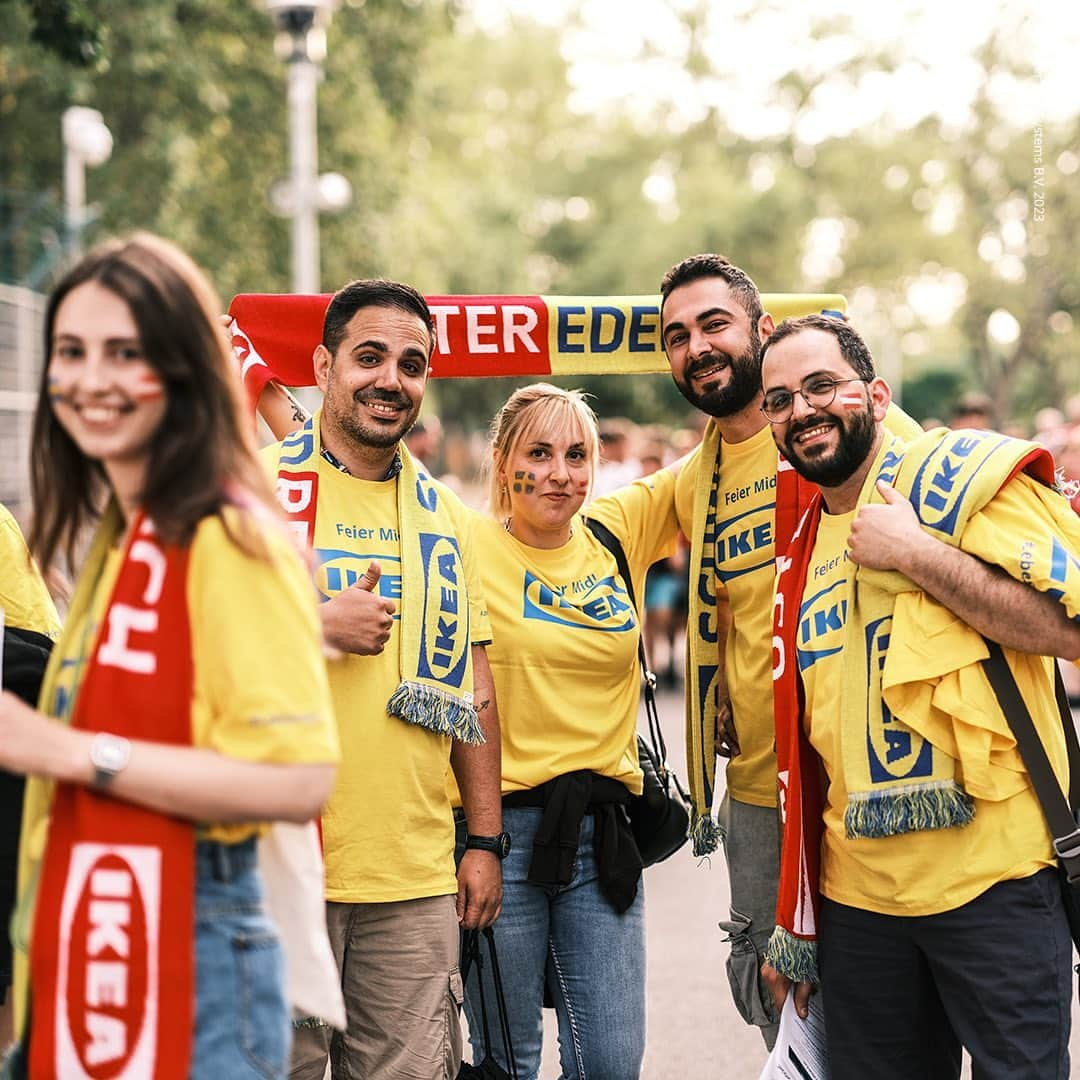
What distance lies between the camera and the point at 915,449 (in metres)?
3.40

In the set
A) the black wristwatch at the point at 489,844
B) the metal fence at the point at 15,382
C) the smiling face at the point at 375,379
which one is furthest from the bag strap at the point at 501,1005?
the metal fence at the point at 15,382

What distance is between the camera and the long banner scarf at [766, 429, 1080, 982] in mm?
3170

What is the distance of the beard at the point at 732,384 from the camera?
427cm

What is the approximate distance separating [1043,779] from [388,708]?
1.42m

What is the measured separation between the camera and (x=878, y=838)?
3250mm

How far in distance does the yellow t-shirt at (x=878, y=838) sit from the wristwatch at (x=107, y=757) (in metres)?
1.79

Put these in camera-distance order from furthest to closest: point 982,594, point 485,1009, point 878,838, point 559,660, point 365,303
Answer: point 559,660 → point 485,1009 → point 365,303 → point 878,838 → point 982,594

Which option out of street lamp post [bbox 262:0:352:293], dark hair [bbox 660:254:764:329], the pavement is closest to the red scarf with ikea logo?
dark hair [bbox 660:254:764:329]

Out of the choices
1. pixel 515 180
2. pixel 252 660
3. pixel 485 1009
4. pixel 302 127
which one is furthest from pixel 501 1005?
pixel 515 180

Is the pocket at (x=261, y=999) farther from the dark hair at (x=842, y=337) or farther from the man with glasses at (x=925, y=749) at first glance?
the dark hair at (x=842, y=337)

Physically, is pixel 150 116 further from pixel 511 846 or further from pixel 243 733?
pixel 243 733

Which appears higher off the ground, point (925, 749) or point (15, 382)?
point (15, 382)

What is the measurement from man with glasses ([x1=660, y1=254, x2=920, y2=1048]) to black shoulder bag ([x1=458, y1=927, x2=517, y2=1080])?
73cm

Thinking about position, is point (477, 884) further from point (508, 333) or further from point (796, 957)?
point (508, 333)
